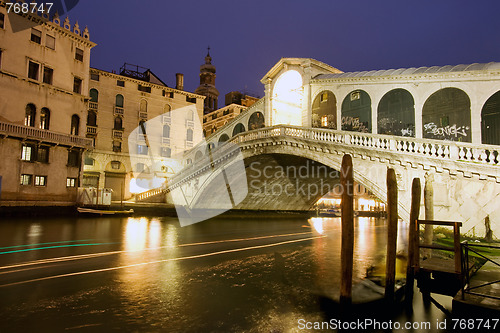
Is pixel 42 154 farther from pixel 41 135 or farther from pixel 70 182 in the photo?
pixel 70 182


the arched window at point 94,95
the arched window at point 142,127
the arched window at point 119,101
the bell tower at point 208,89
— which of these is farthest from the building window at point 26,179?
the bell tower at point 208,89

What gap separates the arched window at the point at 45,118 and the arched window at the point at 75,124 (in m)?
1.88

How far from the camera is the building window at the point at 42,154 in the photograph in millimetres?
22188

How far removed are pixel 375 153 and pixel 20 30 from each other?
25.3 meters

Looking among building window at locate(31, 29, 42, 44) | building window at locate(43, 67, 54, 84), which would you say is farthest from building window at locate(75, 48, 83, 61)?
building window at locate(31, 29, 42, 44)

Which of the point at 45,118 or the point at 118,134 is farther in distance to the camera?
the point at 118,134

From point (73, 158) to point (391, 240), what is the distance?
24.9m

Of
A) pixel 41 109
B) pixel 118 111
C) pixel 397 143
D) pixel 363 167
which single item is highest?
pixel 118 111

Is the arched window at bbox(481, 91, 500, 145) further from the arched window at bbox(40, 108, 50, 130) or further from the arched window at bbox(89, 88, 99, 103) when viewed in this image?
the arched window at bbox(89, 88, 99, 103)

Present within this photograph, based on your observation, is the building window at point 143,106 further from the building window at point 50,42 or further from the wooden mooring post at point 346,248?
the wooden mooring post at point 346,248

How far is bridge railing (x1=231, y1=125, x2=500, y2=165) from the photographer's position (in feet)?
35.7

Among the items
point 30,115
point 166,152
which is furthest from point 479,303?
point 166,152

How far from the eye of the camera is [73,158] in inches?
963

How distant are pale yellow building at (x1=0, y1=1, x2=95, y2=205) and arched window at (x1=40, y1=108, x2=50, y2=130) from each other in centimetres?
7
